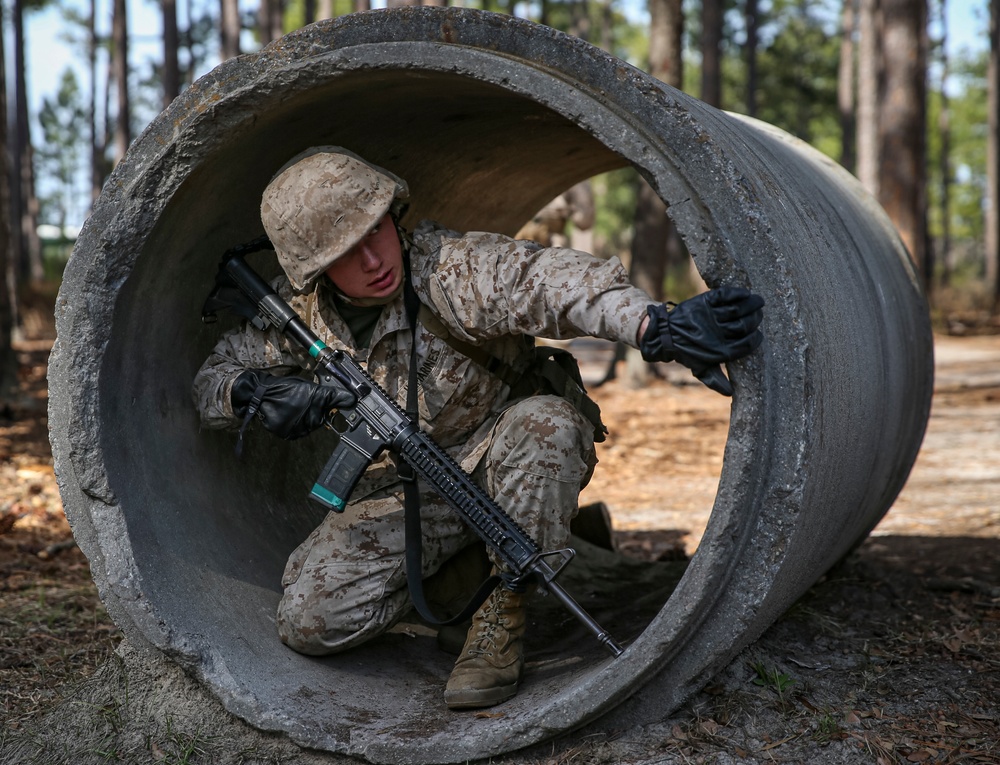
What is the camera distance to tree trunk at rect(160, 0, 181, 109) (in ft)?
45.3

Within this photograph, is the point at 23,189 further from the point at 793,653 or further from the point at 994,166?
the point at 793,653

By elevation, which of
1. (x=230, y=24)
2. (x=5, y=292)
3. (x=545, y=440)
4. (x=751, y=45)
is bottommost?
(x=545, y=440)

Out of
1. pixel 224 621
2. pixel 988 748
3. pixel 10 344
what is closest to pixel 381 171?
pixel 224 621

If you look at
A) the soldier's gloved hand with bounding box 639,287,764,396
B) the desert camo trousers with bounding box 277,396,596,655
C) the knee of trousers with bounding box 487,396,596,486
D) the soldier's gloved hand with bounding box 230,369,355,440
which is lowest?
the desert camo trousers with bounding box 277,396,596,655

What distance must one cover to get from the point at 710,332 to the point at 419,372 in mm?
1108

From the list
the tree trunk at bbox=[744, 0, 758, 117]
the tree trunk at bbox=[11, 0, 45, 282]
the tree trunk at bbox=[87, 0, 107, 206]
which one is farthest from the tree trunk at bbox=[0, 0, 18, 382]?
the tree trunk at bbox=[744, 0, 758, 117]

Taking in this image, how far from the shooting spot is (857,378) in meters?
2.67

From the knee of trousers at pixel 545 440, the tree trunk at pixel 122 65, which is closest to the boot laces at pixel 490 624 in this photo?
the knee of trousers at pixel 545 440

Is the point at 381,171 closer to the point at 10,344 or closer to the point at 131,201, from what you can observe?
the point at 131,201

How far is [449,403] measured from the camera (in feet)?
10.3

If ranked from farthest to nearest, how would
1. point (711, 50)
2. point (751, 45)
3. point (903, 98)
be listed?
1. point (751, 45)
2. point (711, 50)
3. point (903, 98)

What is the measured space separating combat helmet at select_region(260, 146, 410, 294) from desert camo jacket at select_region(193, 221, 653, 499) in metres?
0.24

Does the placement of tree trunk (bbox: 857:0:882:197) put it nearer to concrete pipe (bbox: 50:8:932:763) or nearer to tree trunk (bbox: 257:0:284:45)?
concrete pipe (bbox: 50:8:932:763)

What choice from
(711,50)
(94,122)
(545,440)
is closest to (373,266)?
(545,440)
